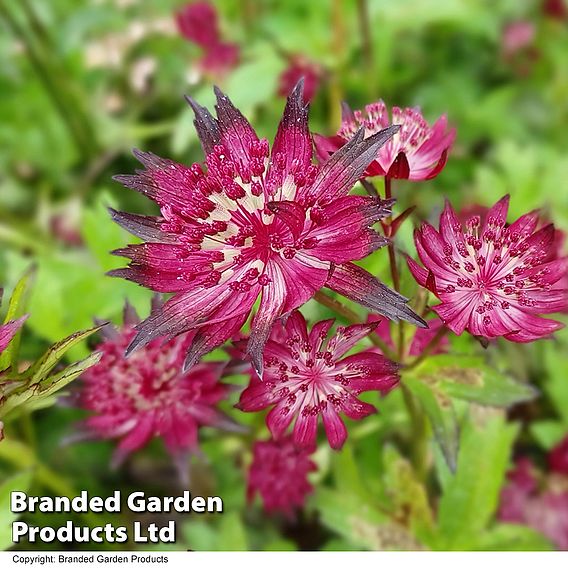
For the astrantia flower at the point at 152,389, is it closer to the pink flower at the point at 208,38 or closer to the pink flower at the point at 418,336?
the pink flower at the point at 418,336

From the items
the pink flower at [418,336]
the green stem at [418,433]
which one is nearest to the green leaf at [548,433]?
the green stem at [418,433]

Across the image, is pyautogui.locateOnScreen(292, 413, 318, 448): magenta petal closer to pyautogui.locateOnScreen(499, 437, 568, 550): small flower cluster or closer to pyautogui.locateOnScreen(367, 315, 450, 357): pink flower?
pyautogui.locateOnScreen(367, 315, 450, 357): pink flower

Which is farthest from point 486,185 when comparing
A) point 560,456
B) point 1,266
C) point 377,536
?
point 1,266

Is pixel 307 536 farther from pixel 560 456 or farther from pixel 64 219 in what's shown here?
pixel 64 219

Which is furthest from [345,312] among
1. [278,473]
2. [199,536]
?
[199,536]

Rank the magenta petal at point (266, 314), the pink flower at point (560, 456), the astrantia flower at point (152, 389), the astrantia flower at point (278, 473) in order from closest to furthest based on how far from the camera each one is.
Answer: the magenta petal at point (266, 314)
the astrantia flower at point (152, 389)
the astrantia flower at point (278, 473)
the pink flower at point (560, 456)

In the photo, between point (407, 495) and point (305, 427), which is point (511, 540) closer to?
point (407, 495)
